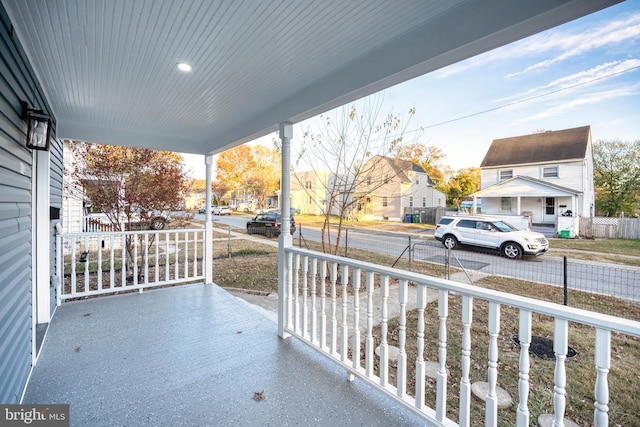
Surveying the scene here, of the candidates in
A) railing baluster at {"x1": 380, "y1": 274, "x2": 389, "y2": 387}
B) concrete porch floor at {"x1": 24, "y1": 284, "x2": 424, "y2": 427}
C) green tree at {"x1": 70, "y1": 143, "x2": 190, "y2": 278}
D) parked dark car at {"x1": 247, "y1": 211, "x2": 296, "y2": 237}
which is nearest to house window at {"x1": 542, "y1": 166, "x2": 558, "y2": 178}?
railing baluster at {"x1": 380, "y1": 274, "x2": 389, "y2": 387}

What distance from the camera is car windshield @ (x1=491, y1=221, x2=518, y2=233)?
77.2 inches

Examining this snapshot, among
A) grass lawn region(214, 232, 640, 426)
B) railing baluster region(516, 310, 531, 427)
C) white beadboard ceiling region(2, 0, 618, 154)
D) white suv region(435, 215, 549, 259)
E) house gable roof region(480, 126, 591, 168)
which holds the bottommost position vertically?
grass lawn region(214, 232, 640, 426)

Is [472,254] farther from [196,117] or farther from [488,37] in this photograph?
[196,117]

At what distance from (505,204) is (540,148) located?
1.25 ft

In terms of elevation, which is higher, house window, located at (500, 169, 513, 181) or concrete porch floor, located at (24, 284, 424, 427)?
house window, located at (500, 169, 513, 181)

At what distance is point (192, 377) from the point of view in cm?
227

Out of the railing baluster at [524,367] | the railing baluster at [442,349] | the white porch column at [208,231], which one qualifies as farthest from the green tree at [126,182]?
the railing baluster at [524,367]

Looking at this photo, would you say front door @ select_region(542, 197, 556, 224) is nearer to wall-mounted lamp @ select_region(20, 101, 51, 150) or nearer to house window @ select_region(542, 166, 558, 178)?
house window @ select_region(542, 166, 558, 178)

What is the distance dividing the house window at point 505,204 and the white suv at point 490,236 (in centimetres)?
10

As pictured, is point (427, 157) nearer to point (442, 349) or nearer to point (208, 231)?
point (442, 349)

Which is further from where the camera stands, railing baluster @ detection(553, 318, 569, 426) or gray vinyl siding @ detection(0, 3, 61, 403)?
gray vinyl siding @ detection(0, 3, 61, 403)

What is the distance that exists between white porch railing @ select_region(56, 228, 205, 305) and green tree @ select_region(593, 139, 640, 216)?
4.51 meters

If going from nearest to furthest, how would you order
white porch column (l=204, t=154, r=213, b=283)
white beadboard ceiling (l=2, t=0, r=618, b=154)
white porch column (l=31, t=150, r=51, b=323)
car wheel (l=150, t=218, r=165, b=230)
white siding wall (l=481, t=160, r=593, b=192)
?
white beadboard ceiling (l=2, t=0, r=618, b=154)
white siding wall (l=481, t=160, r=593, b=192)
white porch column (l=31, t=150, r=51, b=323)
white porch column (l=204, t=154, r=213, b=283)
car wheel (l=150, t=218, r=165, b=230)

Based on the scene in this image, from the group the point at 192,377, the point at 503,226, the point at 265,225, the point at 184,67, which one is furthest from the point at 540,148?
the point at 265,225
